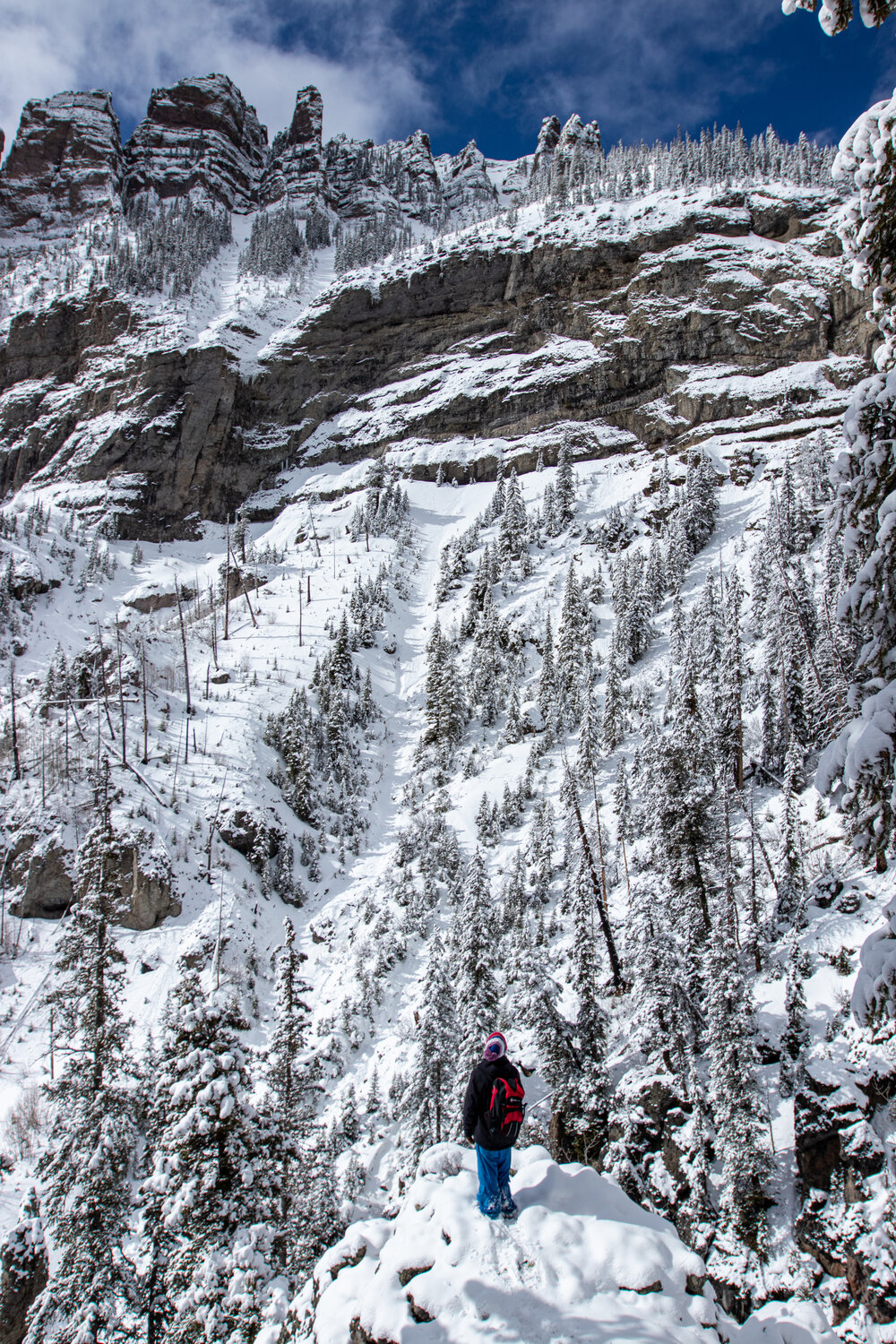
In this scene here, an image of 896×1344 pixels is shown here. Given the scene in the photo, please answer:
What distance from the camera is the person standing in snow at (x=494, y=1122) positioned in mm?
8656

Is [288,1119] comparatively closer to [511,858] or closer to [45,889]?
[511,858]

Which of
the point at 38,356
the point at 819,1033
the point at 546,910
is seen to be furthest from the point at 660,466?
the point at 38,356

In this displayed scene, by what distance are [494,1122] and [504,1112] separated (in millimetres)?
181

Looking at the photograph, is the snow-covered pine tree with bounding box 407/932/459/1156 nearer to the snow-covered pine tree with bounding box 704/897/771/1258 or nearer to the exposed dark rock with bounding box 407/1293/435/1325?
the snow-covered pine tree with bounding box 704/897/771/1258

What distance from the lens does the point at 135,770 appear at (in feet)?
159

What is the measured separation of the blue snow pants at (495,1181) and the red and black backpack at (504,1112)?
11.7 inches

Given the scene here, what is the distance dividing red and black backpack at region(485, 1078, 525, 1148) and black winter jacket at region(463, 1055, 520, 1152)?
4 centimetres

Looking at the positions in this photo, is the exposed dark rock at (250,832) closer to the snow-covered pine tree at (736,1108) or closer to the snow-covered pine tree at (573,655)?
the snow-covered pine tree at (573,655)

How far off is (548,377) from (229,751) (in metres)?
116

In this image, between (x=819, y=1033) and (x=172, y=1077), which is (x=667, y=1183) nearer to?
(x=819, y=1033)

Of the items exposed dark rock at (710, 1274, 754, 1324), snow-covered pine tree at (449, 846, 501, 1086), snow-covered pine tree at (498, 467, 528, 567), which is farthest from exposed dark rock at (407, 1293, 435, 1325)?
snow-covered pine tree at (498, 467, 528, 567)

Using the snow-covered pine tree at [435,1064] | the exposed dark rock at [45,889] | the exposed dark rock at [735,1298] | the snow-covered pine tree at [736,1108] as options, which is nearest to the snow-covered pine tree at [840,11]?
the snow-covered pine tree at [736,1108]

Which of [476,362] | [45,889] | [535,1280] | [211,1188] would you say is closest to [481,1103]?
[535,1280]

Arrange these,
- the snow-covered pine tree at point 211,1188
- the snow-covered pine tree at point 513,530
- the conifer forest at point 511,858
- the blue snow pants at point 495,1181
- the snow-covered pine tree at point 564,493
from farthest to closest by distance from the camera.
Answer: the snow-covered pine tree at point 564,493 → the snow-covered pine tree at point 513,530 → the snow-covered pine tree at point 211,1188 → the blue snow pants at point 495,1181 → the conifer forest at point 511,858
